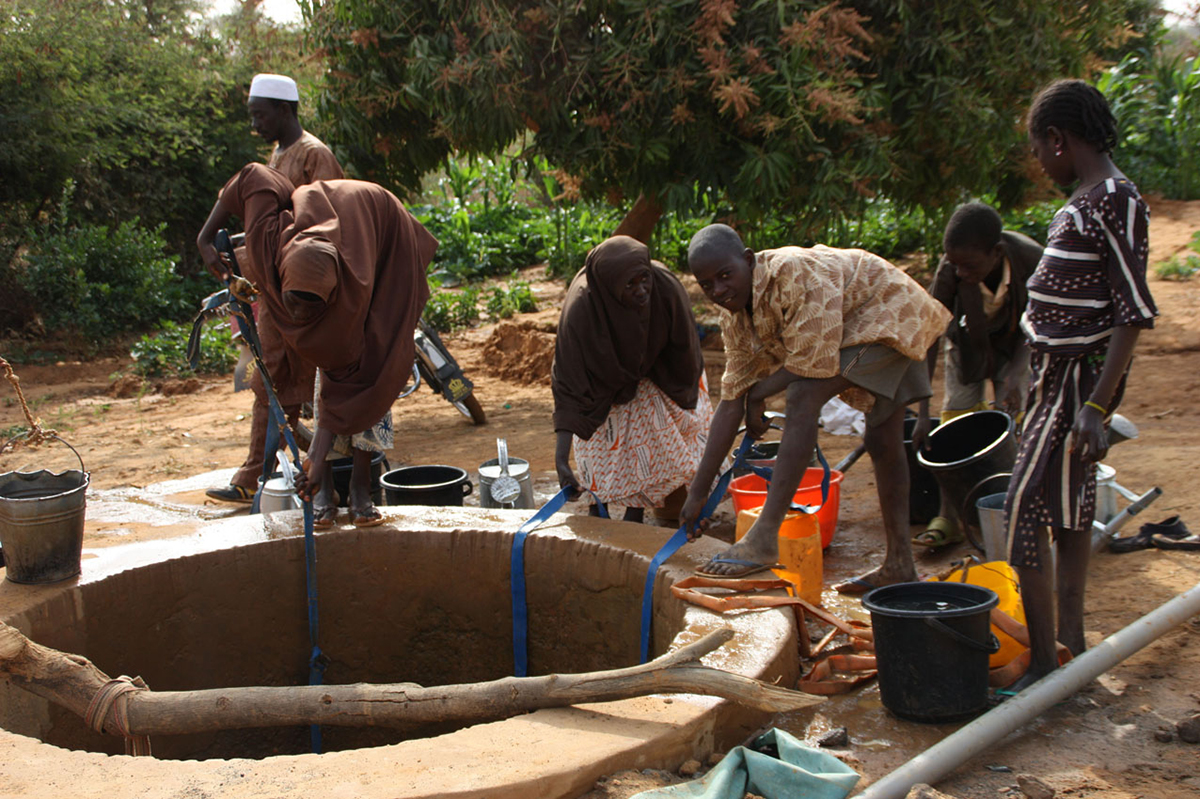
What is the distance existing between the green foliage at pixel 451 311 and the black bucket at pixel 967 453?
6.74 metres

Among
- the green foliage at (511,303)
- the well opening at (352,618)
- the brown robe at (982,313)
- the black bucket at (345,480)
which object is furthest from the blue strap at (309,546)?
the green foliage at (511,303)

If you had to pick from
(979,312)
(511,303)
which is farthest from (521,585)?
(511,303)

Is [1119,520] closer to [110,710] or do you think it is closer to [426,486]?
[426,486]

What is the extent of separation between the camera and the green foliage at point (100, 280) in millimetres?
10055

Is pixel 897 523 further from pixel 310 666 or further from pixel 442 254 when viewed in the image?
pixel 442 254

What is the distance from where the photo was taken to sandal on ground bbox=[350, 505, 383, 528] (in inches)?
140

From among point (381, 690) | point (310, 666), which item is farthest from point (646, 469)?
point (381, 690)

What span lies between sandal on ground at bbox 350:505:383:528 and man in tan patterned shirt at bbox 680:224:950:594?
1.21 metres

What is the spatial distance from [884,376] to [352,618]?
2.15 m

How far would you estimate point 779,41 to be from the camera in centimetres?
553

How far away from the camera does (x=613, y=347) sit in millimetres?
3865

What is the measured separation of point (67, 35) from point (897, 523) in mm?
10268

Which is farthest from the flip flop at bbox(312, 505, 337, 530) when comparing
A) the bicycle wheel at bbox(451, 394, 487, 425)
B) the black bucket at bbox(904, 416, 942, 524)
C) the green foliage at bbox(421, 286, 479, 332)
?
the green foliage at bbox(421, 286, 479, 332)

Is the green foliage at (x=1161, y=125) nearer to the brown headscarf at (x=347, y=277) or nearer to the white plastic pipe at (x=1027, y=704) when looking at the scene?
the white plastic pipe at (x=1027, y=704)
